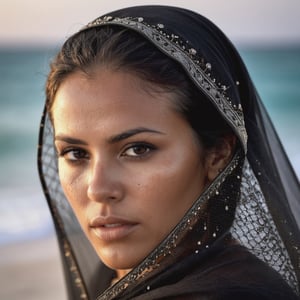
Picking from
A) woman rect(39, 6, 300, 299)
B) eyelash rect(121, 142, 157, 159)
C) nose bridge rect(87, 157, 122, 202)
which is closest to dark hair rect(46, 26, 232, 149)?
woman rect(39, 6, 300, 299)

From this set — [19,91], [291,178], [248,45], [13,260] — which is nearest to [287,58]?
[248,45]

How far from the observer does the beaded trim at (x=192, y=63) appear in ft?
6.84

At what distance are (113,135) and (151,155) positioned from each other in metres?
0.12

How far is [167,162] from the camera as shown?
6.77 ft

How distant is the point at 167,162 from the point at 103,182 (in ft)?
0.58

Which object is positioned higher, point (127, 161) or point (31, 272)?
point (31, 272)

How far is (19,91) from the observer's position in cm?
2203

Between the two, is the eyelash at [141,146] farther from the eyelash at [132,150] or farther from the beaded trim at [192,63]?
the beaded trim at [192,63]

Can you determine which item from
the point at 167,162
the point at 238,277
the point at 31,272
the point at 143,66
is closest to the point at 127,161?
the point at 167,162

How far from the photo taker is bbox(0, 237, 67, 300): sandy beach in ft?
20.2

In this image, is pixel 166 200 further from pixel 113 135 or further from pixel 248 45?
pixel 248 45

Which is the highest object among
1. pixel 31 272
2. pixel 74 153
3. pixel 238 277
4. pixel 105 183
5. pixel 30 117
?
pixel 30 117

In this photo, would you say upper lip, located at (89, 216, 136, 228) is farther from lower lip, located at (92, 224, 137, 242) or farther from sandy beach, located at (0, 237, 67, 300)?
sandy beach, located at (0, 237, 67, 300)

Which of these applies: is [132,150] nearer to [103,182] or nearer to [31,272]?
[103,182]
